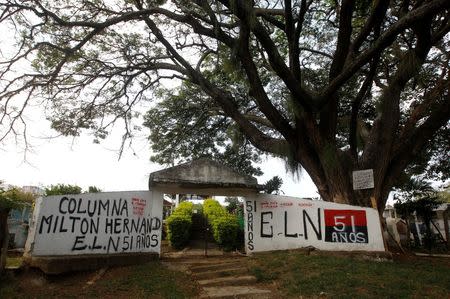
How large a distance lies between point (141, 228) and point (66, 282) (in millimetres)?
2676

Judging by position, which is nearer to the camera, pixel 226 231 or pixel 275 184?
pixel 226 231

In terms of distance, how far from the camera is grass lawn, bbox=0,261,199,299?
6.52 meters

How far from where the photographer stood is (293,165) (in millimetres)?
10773

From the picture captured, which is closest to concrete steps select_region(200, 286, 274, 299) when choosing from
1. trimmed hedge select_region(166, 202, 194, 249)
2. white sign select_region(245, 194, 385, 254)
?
white sign select_region(245, 194, 385, 254)

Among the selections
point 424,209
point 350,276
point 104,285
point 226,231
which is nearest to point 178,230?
point 226,231

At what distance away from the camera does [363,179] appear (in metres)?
9.31

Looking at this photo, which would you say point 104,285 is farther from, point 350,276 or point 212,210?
point 212,210

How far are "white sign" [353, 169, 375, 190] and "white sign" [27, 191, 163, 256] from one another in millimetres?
5573

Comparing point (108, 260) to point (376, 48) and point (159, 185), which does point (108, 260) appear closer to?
point (159, 185)

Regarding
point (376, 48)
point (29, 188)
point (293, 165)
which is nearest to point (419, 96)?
point (293, 165)

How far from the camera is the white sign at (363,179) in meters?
9.17

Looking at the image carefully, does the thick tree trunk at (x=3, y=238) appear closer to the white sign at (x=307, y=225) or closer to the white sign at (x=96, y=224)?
the white sign at (x=96, y=224)

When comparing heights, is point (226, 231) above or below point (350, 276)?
above

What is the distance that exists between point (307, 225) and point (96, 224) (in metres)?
5.65
